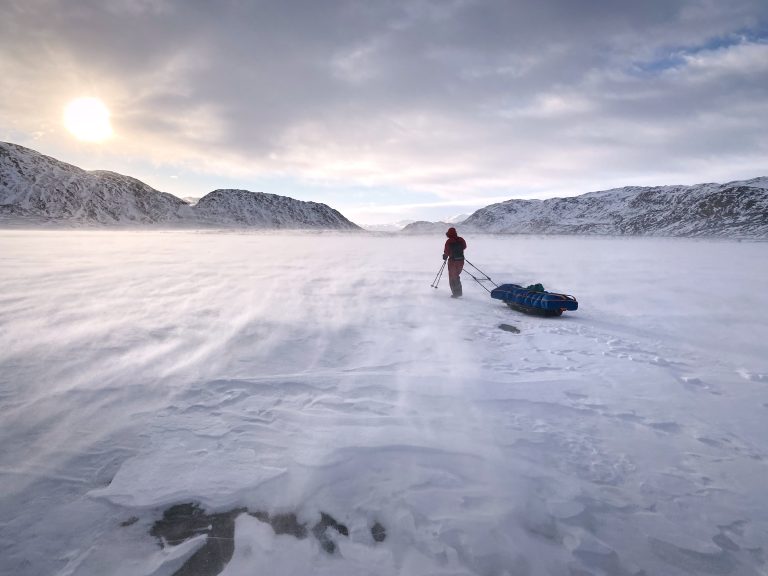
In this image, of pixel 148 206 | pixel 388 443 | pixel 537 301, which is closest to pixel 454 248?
pixel 537 301

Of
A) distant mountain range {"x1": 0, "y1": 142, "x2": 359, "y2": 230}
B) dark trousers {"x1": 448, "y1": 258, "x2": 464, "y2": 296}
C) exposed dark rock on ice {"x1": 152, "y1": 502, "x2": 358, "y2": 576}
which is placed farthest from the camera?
distant mountain range {"x1": 0, "y1": 142, "x2": 359, "y2": 230}

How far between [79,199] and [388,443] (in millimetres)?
186325

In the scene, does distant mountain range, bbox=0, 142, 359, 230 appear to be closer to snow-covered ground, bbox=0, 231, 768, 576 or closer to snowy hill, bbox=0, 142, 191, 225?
snowy hill, bbox=0, 142, 191, 225

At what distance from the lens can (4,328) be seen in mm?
6863

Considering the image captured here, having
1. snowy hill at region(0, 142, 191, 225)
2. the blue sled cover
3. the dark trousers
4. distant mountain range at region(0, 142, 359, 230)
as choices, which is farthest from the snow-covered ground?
snowy hill at region(0, 142, 191, 225)

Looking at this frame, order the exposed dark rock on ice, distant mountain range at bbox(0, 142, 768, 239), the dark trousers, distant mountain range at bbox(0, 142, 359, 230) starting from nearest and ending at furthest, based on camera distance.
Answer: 1. the exposed dark rock on ice
2. the dark trousers
3. distant mountain range at bbox(0, 142, 359, 230)
4. distant mountain range at bbox(0, 142, 768, 239)

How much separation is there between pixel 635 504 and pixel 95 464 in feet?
14.7

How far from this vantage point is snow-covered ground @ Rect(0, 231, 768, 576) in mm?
→ 2730

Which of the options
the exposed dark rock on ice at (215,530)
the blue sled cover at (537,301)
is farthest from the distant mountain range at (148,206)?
the exposed dark rock on ice at (215,530)

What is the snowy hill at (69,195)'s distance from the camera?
133m

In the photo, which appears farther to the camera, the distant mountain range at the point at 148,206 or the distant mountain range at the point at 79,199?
the distant mountain range at the point at 148,206

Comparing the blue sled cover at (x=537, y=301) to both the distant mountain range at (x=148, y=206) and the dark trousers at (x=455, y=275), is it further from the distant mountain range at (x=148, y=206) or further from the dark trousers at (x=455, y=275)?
the distant mountain range at (x=148, y=206)

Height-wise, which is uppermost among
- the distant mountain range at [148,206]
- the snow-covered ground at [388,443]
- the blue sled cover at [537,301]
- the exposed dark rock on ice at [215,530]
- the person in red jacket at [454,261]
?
the distant mountain range at [148,206]

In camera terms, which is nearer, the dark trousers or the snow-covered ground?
the snow-covered ground
